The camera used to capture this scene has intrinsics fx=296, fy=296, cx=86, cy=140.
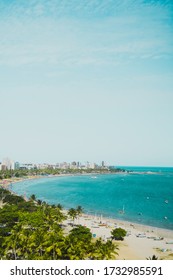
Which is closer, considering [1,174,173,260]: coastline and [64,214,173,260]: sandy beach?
[64,214,173,260]: sandy beach

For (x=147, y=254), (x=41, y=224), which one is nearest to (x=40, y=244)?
(x=41, y=224)

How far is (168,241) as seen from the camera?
132ft

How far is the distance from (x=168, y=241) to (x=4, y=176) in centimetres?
12788

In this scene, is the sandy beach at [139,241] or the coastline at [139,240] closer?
the sandy beach at [139,241]

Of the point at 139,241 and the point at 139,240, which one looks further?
the point at 139,240

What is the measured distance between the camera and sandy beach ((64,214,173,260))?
3291 cm

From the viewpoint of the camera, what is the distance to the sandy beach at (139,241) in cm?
3291

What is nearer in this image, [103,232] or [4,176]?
[103,232]

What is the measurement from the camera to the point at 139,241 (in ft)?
132
